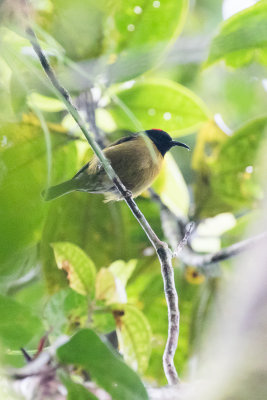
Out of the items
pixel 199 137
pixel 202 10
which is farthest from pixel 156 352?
pixel 202 10

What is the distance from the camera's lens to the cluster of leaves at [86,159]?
1.19ft

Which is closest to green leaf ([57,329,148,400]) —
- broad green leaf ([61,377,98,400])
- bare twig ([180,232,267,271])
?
broad green leaf ([61,377,98,400])

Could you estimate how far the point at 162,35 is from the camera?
0.39 metres

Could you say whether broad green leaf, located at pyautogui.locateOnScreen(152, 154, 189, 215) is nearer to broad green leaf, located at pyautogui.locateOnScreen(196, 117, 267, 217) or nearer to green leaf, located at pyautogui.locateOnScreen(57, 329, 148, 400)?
broad green leaf, located at pyautogui.locateOnScreen(196, 117, 267, 217)

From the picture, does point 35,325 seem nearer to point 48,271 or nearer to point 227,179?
point 48,271

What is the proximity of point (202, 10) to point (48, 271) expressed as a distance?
11.8 inches

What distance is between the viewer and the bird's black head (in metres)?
0.37

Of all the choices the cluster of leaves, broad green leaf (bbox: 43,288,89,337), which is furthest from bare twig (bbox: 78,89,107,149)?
broad green leaf (bbox: 43,288,89,337)

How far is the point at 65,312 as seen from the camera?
0.36 m

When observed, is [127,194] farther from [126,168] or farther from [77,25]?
[77,25]

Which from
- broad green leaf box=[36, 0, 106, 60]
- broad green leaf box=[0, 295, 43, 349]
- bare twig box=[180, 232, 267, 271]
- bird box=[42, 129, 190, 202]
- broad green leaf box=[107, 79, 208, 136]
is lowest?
bare twig box=[180, 232, 267, 271]

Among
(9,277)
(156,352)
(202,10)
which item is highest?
(202,10)

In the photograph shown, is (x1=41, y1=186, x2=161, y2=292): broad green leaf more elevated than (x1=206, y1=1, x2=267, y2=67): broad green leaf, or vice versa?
(x1=206, y1=1, x2=267, y2=67): broad green leaf

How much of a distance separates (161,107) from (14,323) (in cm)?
19
